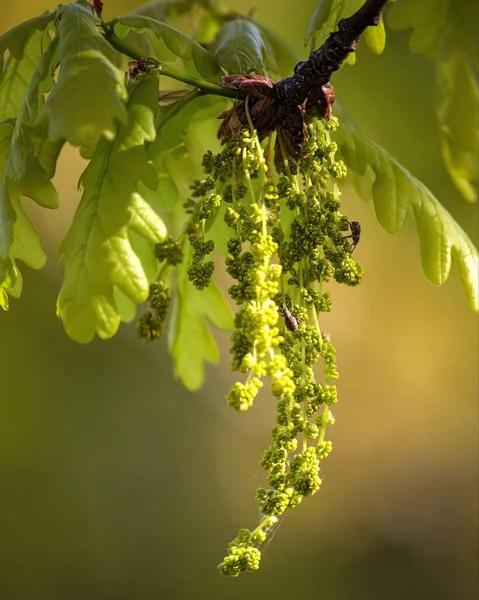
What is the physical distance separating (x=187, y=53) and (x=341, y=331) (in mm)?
2700

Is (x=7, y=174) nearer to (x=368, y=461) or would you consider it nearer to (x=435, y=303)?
(x=435, y=303)

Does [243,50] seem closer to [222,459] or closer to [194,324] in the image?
[194,324]

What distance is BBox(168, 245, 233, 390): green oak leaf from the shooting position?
146 centimetres

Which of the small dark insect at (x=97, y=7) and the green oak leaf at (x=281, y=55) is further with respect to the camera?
the green oak leaf at (x=281, y=55)

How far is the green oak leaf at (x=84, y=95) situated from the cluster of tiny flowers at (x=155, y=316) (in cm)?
23

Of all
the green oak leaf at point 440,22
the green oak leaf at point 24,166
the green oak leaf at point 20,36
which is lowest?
the green oak leaf at point 24,166

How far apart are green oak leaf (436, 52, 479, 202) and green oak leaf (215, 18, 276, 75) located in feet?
0.98

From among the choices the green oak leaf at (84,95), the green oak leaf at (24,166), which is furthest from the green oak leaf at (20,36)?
the green oak leaf at (84,95)

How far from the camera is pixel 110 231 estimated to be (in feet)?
3.28

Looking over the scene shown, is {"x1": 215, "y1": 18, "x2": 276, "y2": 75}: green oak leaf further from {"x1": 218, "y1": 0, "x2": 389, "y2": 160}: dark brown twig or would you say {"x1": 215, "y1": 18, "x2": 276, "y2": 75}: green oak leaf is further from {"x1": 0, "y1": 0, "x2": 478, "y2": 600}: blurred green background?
{"x1": 0, "y1": 0, "x2": 478, "y2": 600}: blurred green background

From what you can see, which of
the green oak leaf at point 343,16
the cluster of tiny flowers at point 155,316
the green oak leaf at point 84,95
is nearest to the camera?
the green oak leaf at point 84,95

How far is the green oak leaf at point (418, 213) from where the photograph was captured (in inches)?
47.9

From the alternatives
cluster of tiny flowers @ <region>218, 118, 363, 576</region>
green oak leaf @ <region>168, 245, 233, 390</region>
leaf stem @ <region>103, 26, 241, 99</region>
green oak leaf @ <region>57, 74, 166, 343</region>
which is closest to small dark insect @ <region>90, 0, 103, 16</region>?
leaf stem @ <region>103, 26, 241, 99</region>

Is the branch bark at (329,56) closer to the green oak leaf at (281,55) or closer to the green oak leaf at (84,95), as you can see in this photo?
the green oak leaf at (84,95)
